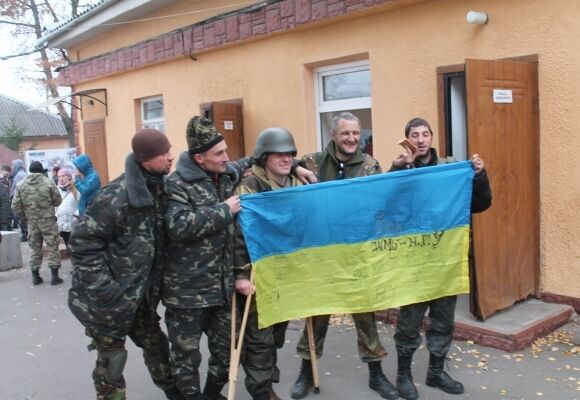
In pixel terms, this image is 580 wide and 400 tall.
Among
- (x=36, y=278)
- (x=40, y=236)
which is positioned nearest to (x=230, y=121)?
(x=40, y=236)

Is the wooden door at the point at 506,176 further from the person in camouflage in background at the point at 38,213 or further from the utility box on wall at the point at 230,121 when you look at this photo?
the person in camouflage in background at the point at 38,213

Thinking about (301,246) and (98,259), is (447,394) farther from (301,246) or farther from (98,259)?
(98,259)

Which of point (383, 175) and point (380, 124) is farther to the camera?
point (380, 124)

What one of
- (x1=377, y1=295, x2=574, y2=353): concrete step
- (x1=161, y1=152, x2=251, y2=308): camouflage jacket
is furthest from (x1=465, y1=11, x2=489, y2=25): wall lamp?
(x1=161, y1=152, x2=251, y2=308): camouflage jacket

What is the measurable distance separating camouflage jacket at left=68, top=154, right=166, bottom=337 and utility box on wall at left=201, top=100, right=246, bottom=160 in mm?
5044

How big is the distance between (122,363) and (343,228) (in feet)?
5.33

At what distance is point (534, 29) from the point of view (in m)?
5.40

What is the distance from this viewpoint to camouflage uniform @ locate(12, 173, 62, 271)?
329 inches

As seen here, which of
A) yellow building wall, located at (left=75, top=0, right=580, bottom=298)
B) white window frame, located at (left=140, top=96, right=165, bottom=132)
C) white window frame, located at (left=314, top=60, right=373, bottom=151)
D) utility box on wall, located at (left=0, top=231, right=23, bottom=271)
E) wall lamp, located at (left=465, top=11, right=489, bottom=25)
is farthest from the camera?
white window frame, located at (left=140, top=96, right=165, bottom=132)

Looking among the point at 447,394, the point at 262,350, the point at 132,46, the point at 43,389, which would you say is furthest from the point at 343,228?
the point at 132,46

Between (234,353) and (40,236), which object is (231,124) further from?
(234,353)

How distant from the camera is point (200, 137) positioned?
350cm

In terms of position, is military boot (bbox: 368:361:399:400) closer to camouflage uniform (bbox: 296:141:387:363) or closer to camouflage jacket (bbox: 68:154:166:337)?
camouflage uniform (bbox: 296:141:387:363)

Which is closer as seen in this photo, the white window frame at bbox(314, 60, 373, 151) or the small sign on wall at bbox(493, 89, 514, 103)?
the small sign on wall at bbox(493, 89, 514, 103)
